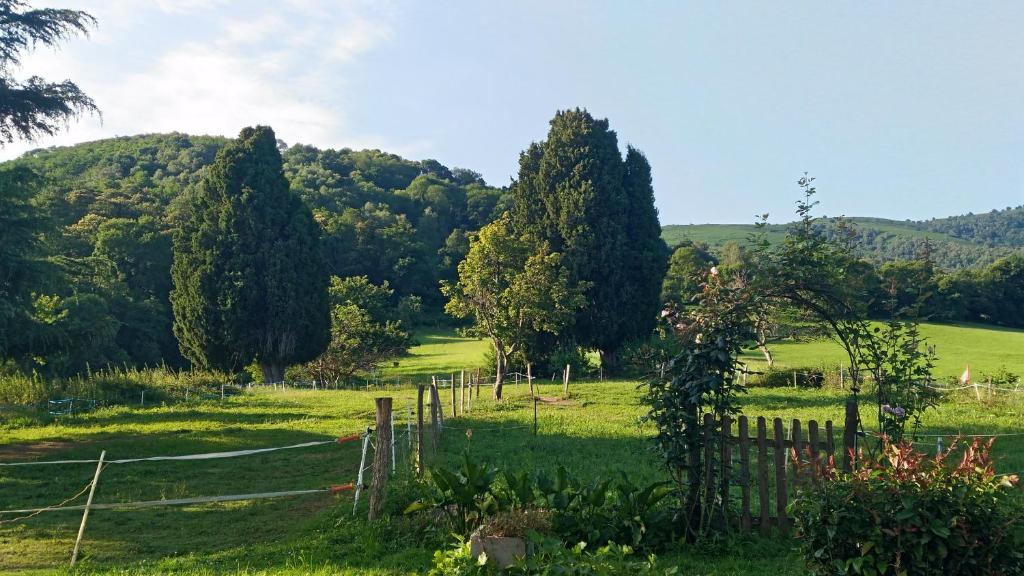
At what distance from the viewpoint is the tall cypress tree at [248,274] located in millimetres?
38625

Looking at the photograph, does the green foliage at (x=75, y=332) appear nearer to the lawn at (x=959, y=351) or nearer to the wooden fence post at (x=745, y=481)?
the wooden fence post at (x=745, y=481)

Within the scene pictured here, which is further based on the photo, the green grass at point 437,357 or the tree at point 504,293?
the green grass at point 437,357

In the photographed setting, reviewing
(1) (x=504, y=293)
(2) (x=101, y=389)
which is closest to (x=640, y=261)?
(1) (x=504, y=293)

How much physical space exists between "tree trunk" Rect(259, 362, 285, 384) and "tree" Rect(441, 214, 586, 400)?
13521 mm

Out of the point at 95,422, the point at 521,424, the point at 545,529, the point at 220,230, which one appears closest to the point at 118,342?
the point at 220,230

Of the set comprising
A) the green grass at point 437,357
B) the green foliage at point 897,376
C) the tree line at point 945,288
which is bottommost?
the green grass at point 437,357

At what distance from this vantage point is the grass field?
8.21 meters

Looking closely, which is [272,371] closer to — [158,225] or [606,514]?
[158,225]

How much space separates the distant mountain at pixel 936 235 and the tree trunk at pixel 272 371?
99863 mm

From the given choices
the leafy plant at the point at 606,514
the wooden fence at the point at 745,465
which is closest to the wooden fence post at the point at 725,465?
the wooden fence at the point at 745,465

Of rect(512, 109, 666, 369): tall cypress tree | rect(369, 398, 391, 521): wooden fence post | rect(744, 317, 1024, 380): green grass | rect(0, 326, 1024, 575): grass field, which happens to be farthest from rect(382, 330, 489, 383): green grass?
rect(369, 398, 391, 521): wooden fence post

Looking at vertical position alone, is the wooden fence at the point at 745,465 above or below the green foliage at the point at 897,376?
below

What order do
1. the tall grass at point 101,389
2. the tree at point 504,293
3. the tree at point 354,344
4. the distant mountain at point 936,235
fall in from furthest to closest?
1. the distant mountain at point 936,235
2. the tree at point 354,344
3. the tree at point 504,293
4. the tall grass at point 101,389

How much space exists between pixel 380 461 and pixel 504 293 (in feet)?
70.1
